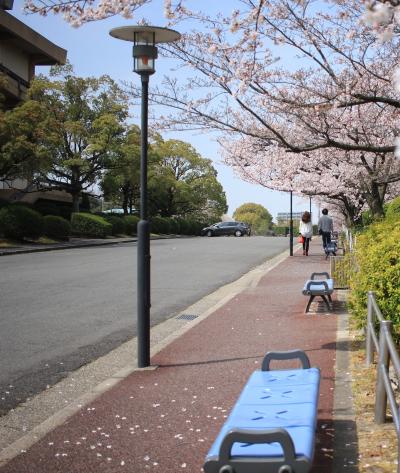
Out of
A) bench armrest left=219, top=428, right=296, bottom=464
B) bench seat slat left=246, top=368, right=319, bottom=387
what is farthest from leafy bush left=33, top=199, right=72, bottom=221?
bench armrest left=219, top=428, right=296, bottom=464

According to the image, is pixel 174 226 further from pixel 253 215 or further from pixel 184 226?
pixel 253 215

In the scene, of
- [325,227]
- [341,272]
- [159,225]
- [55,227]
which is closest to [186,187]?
[159,225]

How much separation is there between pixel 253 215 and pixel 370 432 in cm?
11021

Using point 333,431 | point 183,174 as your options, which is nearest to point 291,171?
point 333,431

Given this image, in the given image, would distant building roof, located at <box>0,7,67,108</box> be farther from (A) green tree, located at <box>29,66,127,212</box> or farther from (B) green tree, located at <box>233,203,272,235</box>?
(B) green tree, located at <box>233,203,272,235</box>

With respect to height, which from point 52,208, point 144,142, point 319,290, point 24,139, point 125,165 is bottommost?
point 319,290

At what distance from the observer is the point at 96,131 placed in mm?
45812

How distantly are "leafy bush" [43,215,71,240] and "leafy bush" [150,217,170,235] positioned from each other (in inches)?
814

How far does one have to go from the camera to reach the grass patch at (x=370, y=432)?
396 centimetres

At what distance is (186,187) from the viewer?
67875mm

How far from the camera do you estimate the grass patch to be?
3957 millimetres

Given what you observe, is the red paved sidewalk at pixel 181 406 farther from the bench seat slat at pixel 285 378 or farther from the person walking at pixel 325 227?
the person walking at pixel 325 227

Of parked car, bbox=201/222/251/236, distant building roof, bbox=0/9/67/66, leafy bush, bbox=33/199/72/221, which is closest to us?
distant building roof, bbox=0/9/67/66

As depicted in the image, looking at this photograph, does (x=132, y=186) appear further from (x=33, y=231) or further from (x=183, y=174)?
(x=33, y=231)
